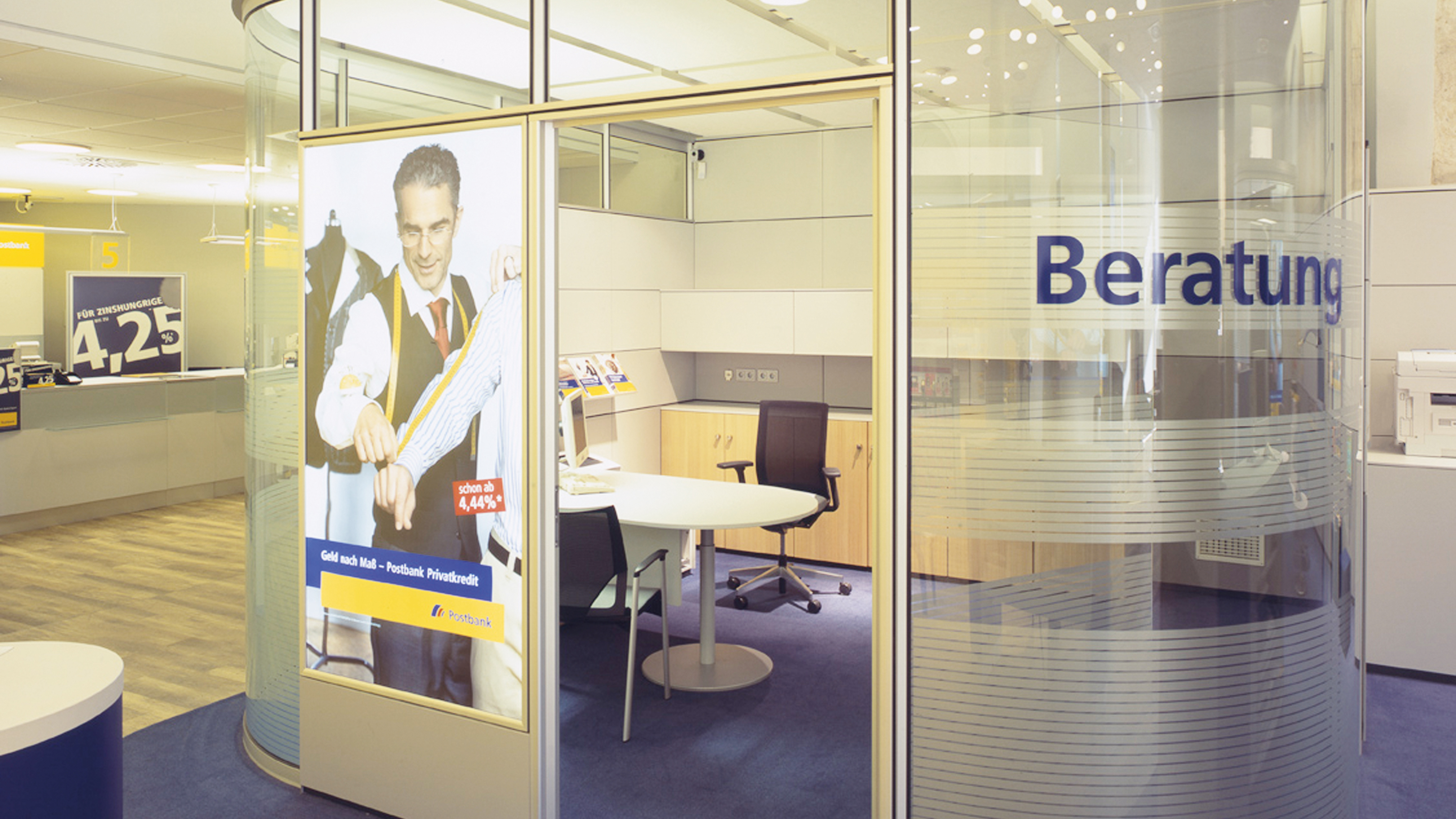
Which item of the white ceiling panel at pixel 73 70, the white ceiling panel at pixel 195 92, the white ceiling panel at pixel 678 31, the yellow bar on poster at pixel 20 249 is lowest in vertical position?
the white ceiling panel at pixel 678 31

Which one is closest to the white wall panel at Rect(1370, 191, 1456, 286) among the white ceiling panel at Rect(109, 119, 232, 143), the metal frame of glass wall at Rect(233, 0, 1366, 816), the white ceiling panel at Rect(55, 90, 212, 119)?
the metal frame of glass wall at Rect(233, 0, 1366, 816)

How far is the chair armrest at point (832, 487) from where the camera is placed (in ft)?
18.8

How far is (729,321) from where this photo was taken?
6.84 meters

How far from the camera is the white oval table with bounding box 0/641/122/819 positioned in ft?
6.32

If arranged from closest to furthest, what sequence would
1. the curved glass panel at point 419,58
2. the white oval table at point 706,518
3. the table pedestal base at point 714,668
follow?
the curved glass panel at point 419,58 → the white oval table at point 706,518 → the table pedestal base at point 714,668

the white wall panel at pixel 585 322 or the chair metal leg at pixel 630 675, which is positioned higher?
the white wall panel at pixel 585 322

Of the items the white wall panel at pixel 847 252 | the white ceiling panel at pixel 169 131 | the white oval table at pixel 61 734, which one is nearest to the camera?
the white oval table at pixel 61 734

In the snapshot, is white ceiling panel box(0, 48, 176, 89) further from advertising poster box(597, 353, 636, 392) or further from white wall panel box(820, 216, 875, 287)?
white wall panel box(820, 216, 875, 287)

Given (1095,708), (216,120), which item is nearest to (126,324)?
(216,120)

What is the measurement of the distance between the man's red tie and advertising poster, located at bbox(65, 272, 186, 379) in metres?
8.33

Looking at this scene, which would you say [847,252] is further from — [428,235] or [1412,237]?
[428,235]

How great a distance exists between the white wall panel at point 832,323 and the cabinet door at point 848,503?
500 mm

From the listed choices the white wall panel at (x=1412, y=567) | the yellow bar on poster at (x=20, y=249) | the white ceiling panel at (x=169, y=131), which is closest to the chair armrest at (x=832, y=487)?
the white wall panel at (x=1412, y=567)

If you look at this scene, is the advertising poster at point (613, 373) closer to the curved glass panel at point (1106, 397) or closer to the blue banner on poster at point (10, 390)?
the curved glass panel at point (1106, 397)
